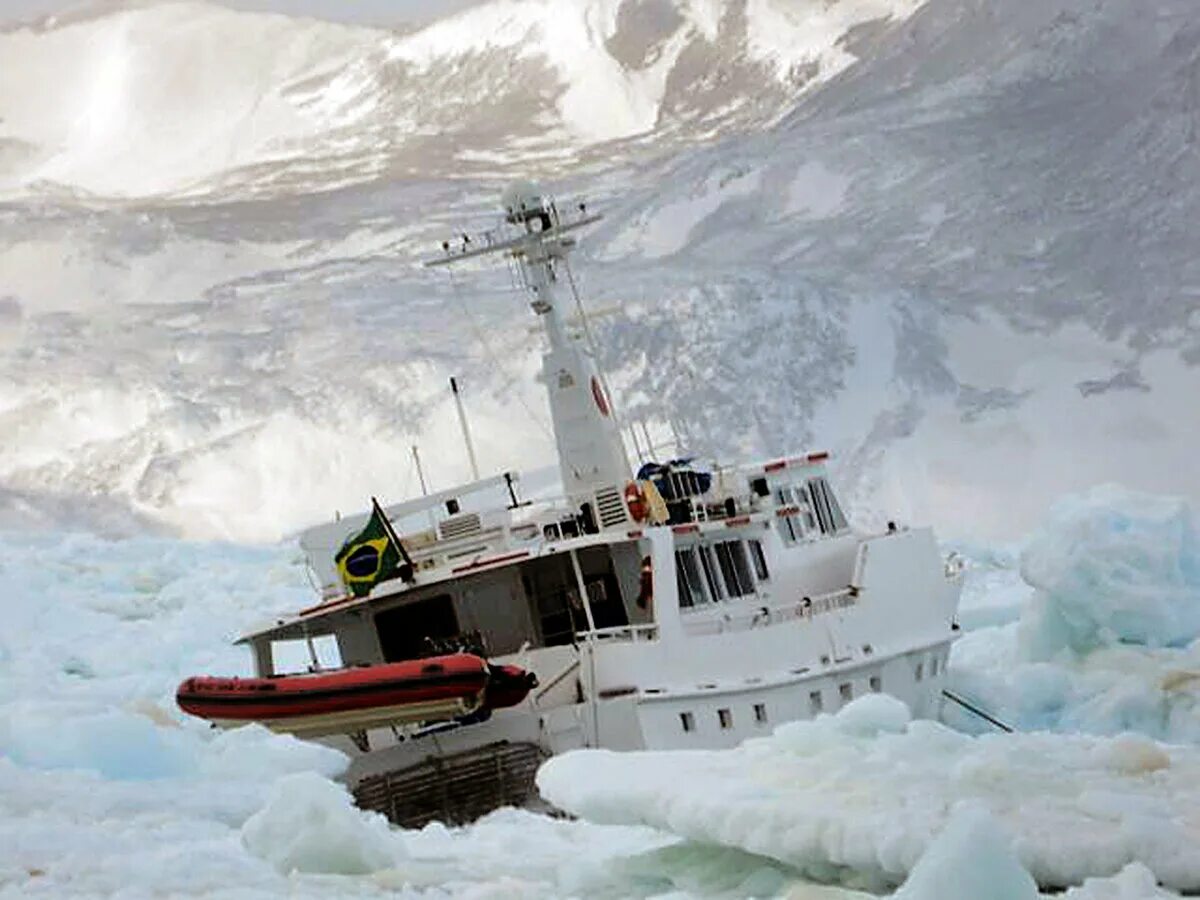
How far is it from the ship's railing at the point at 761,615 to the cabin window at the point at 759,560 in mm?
582

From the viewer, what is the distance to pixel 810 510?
22.1 m

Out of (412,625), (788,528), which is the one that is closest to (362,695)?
(412,625)

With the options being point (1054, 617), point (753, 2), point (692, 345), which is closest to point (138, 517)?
point (692, 345)

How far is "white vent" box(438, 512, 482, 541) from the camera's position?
19.4 m

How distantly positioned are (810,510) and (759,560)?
5.42 ft

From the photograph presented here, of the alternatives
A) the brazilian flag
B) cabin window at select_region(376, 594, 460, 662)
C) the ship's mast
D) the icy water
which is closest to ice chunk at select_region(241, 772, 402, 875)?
the icy water

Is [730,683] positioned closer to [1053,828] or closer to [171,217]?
[1053,828]

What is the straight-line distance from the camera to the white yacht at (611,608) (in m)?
17.4

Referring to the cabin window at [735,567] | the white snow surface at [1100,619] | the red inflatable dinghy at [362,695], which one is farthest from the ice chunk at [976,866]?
the white snow surface at [1100,619]

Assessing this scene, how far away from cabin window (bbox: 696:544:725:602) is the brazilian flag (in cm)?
289

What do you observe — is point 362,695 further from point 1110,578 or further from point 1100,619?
point 1100,619

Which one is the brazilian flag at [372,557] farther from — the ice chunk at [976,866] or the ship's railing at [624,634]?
the ice chunk at [976,866]

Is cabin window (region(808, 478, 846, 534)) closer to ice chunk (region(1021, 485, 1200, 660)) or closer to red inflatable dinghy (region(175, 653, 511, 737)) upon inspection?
ice chunk (region(1021, 485, 1200, 660))

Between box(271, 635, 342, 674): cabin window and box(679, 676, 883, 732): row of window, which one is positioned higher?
box(271, 635, 342, 674): cabin window
